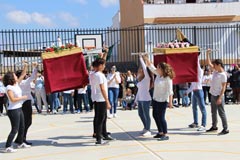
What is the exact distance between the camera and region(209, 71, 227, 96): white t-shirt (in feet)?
34.3

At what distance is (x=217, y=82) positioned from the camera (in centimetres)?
1055

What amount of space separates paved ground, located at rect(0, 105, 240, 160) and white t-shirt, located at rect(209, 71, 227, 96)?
1.02 meters

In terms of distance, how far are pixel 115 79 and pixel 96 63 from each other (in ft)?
17.0

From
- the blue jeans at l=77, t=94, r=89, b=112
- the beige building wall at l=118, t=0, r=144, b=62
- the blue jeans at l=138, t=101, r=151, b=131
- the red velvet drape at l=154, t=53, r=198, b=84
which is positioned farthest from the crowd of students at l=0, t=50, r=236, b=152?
the beige building wall at l=118, t=0, r=144, b=62

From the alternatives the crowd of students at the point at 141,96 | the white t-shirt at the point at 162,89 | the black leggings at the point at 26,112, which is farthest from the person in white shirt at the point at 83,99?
the white t-shirt at the point at 162,89

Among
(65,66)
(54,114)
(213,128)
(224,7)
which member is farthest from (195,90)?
(224,7)

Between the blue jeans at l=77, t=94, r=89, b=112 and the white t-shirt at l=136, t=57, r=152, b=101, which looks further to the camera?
the blue jeans at l=77, t=94, r=89, b=112

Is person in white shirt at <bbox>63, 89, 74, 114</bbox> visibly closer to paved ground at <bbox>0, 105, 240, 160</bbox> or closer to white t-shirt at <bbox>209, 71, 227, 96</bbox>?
paved ground at <bbox>0, 105, 240, 160</bbox>

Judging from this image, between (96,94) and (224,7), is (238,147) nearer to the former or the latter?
(96,94)

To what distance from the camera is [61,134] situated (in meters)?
11.6

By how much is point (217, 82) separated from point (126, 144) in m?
2.64

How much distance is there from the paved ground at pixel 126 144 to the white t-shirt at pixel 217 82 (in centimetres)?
102

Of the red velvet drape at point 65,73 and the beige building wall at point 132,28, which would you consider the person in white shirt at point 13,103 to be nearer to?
the red velvet drape at point 65,73

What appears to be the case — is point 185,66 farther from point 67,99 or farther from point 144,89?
point 67,99
